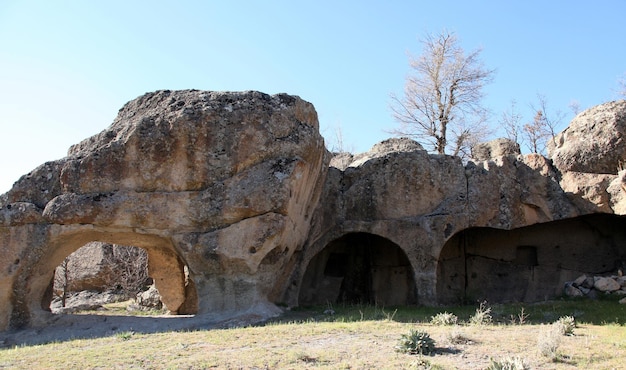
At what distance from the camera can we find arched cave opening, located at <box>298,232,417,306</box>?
1712cm

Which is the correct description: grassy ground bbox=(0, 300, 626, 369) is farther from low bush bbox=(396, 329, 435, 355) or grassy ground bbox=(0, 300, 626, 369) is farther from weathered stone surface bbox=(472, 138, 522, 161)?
weathered stone surface bbox=(472, 138, 522, 161)

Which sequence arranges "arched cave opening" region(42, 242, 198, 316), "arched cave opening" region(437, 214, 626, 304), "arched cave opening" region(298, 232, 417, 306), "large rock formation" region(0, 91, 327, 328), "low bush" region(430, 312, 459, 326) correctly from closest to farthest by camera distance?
"low bush" region(430, 312, 459, 326) < "large rock formation" region(0, 91, 327, 328) < "arched cave opening" region(437, 214, 626, 304) < "arched cave opening" region(298, 232, 417, 306) < "arched cave opening" region(42, 242, 198, 316)

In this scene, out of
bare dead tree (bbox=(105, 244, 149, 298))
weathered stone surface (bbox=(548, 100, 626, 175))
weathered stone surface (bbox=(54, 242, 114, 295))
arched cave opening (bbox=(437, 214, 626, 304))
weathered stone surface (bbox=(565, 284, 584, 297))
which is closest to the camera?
weathered stone surface (bbox=(565, 284, 584, 297))

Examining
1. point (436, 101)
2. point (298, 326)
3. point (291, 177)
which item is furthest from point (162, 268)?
point (436, 101)

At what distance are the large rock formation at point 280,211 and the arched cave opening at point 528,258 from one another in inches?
1.4

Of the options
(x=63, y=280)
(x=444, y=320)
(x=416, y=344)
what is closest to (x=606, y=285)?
(x=444, y=320)

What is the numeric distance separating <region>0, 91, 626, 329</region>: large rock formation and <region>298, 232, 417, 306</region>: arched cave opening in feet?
0.17

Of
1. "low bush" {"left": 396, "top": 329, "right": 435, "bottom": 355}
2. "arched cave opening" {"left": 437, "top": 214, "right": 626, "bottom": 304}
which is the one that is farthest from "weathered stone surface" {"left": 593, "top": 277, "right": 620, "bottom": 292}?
"low bush" {"left": 396, "top": 329, "right": 435, "bottom": 355}

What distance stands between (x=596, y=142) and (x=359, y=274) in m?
7.32

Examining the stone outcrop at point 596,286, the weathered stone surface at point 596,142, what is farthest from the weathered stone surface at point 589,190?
the stone outcrop at point 596,286

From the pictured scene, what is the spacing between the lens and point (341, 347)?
28.0 ft

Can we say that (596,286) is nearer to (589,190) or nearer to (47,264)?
(589,190)

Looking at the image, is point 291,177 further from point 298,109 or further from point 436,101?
point 436,101

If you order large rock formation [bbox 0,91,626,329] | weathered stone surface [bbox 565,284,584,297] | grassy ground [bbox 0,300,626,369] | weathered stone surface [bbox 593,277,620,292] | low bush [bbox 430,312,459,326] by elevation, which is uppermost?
large rock formation [bbox 0,91,626,329]
